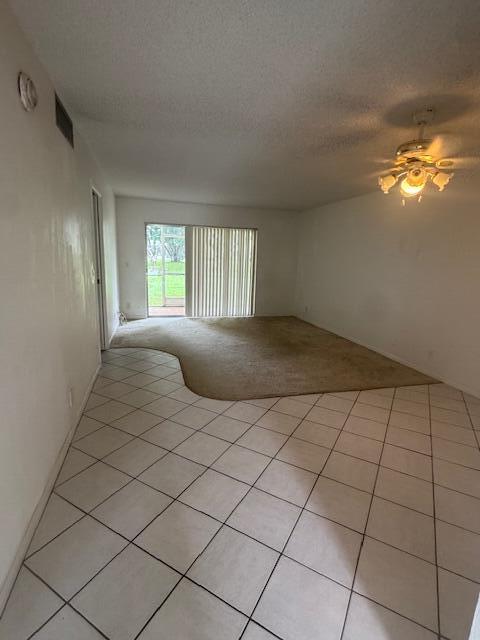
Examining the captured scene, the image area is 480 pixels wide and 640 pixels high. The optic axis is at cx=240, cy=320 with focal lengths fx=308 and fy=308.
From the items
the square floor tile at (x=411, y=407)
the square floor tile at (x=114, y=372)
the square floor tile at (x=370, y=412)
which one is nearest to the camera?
the square floor tile at (x=370, y=412)

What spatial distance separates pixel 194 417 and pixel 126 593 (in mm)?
1342

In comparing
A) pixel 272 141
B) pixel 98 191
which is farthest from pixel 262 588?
pixel 98 191

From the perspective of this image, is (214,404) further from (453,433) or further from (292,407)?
(453,433)

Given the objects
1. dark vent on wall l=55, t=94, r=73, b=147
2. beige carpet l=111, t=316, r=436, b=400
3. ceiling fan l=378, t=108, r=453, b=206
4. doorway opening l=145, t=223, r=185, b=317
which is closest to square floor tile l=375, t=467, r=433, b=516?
beige carpet l=111, t=316, r=436, b=400

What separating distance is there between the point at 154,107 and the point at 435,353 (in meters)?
3.68

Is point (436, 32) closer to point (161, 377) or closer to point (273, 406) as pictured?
point (273, 406)

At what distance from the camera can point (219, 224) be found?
6113mm

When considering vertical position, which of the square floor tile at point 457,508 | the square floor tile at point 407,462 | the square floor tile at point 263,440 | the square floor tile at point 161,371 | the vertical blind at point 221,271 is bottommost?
the square floor tile at point 457,508

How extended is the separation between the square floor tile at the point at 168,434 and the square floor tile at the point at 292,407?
84 cm

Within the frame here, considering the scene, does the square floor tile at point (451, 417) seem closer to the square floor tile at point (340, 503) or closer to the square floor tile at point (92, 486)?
the square floor tile at point (340, 503)

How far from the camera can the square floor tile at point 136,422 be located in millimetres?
2314

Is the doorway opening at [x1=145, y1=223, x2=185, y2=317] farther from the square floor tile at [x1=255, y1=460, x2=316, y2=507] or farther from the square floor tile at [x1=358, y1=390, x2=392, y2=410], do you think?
the square floor tile at [x1=255, y1=460, x2=316, y2=507]

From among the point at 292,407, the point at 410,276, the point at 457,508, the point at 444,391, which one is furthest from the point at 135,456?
the point at 410,276

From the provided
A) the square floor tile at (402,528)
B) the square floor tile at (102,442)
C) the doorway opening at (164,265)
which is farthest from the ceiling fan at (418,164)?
the doorway opening at (164,265)
